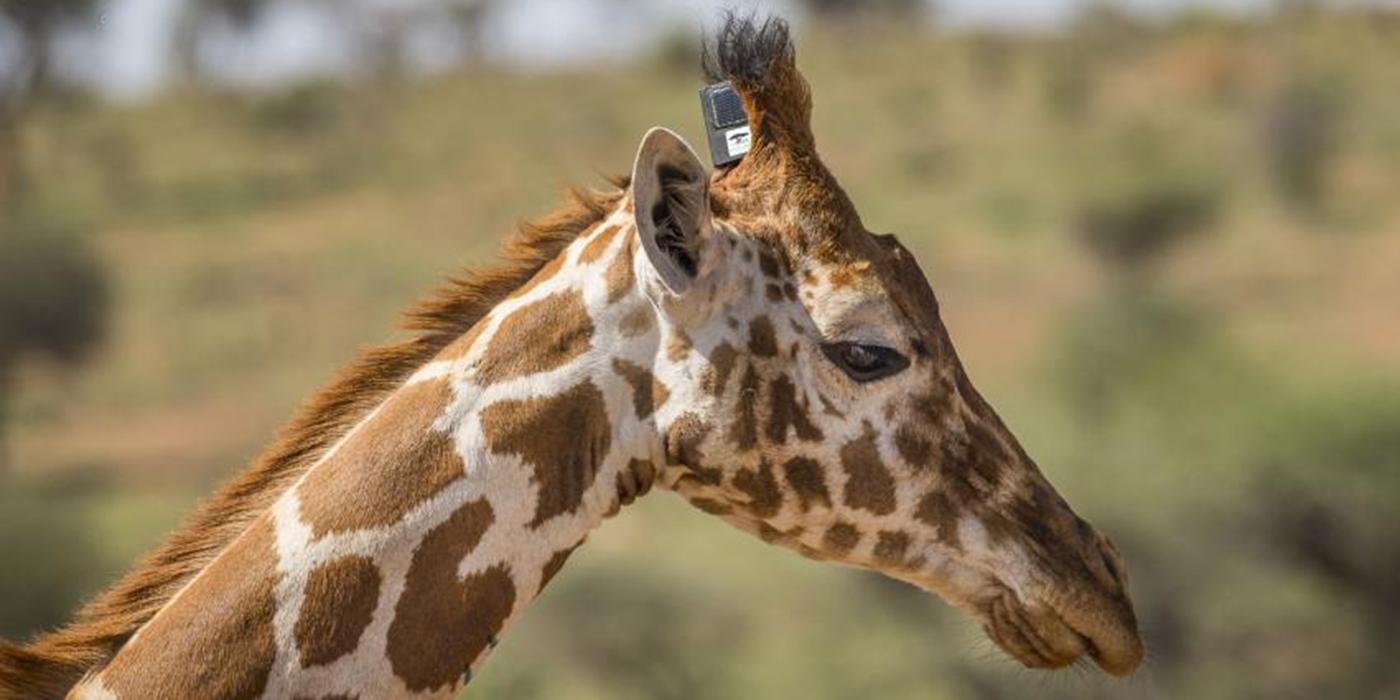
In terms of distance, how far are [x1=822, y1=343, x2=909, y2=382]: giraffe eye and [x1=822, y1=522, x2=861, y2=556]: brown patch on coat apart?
1.24 feet

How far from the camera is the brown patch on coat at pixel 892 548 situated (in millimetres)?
5148

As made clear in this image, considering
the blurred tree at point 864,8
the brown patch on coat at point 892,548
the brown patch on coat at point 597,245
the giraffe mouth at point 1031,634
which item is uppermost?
the brown patch on coat at point 597,245

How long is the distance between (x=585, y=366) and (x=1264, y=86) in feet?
181

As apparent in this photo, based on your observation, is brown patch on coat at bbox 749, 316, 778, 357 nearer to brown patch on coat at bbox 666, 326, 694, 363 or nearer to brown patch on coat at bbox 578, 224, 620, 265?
brown patch on coat at bbox 666, 326, 694, 363

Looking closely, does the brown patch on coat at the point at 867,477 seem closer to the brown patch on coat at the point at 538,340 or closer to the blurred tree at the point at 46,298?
the brown patch on coat at the point at 538,340

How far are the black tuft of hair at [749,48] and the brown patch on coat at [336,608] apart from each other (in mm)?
1607

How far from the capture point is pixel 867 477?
5082 millimetres

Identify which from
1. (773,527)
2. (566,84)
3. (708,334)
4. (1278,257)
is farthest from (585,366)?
(566,84)

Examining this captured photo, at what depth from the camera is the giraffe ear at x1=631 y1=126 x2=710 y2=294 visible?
193 inches

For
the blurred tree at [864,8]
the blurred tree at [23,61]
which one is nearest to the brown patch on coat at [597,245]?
the blurred tree at [23,61]

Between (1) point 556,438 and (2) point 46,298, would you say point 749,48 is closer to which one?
(1) point 556,438

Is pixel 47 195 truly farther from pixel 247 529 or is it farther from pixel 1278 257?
pixel 247 529

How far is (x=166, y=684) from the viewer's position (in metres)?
4.64

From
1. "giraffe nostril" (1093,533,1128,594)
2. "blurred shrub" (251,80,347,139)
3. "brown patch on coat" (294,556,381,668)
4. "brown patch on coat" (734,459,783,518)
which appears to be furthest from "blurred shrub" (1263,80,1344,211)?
"brown patch on coat" (294,556,381,668)
